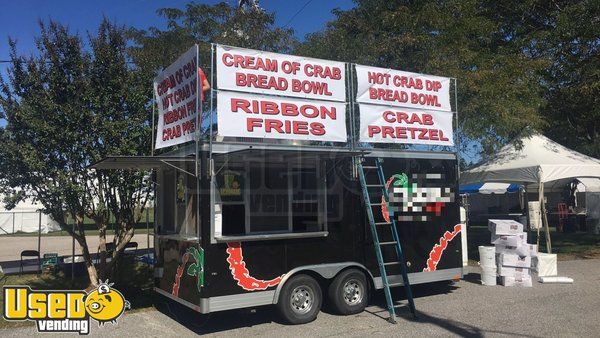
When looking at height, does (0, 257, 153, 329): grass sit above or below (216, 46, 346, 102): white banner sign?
below

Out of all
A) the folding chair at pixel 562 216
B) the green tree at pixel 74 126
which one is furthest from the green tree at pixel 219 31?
the folding chair at pixel 562 216

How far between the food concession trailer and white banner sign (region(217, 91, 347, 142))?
0.07ft

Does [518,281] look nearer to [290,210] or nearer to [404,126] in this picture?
[404,126]

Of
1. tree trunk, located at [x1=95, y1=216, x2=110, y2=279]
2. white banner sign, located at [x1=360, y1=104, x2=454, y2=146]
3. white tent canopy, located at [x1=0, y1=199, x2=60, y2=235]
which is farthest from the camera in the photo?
white tent canopy, located at [x1=0, y1=199, x2=60, y2=235]

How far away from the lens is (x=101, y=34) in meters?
10.1

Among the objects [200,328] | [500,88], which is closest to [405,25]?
[500,88]

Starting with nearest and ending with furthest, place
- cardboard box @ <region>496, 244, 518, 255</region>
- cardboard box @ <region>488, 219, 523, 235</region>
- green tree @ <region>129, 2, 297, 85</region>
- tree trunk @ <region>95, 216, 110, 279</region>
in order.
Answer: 1. tree trunk @ <region>95, 216, 110, 279</region>
2. cardboard box @ <region>496, 244, 518, 255</region>
3. cardboard box @ <region>488, 219, 523, 235</region>
4. green tree @ <region>129, 2, 297, 85</region>

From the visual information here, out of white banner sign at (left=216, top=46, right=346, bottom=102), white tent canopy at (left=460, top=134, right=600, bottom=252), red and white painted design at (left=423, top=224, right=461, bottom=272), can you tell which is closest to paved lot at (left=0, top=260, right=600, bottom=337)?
red and white painted design at (left=423, top=224, right=461, bottom=272)

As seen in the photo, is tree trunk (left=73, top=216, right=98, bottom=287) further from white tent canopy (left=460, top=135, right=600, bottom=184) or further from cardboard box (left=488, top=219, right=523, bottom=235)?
white tent canopy (left=460, top=135, right=600, bottom=184)

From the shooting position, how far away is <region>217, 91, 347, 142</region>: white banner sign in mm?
7492

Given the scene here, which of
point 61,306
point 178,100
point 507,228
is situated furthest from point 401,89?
point 61,306

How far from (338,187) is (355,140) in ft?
3.03

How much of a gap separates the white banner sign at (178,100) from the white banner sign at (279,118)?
49cm

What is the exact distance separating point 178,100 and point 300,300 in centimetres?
357
